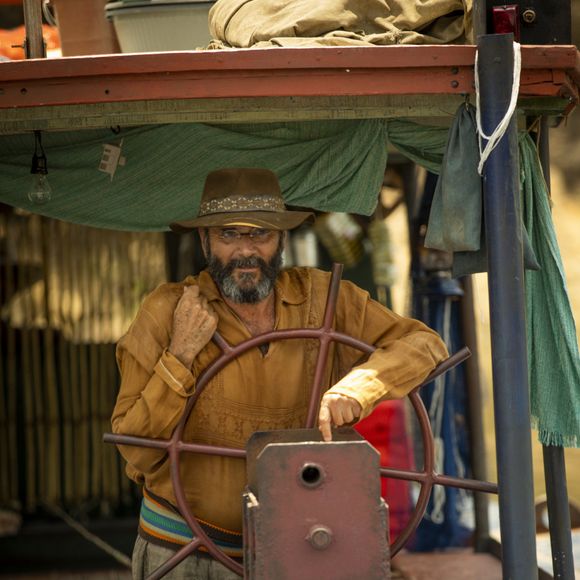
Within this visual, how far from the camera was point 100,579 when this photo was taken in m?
7.04

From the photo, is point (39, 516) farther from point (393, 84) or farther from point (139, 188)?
point (393, 84)

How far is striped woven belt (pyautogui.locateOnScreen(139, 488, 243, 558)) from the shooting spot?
13.2ft

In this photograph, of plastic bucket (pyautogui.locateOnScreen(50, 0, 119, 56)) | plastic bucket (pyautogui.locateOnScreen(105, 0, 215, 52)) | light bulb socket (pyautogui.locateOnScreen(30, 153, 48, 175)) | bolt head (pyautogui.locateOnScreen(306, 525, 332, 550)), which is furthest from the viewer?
plastic bucket (pyautogui.locateOnScreen(50, 0, 119, 56))

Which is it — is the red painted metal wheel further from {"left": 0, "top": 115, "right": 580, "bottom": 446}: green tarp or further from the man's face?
{"left": 0, "top": 115, "right": 580, "bottom": 446}: green tarp

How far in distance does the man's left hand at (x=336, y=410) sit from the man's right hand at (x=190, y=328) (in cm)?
51

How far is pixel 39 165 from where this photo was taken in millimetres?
4609

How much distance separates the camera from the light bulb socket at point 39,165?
4.58 meters

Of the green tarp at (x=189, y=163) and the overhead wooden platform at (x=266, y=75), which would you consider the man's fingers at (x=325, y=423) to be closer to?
the overhead wooden platform at (x=266, y=75)

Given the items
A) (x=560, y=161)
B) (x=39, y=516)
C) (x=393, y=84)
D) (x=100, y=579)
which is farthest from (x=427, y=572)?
(x=560, y=161)

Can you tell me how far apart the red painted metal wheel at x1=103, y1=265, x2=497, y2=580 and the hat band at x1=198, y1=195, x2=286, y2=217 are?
409 mm

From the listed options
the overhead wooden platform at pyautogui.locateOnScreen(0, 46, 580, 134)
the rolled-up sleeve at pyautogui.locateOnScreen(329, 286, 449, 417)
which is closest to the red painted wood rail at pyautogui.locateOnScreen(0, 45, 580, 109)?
the overhead wooden platform at pyautogui.locateOnScreen(0, 46, 580, 134)

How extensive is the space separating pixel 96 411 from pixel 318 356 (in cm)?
367

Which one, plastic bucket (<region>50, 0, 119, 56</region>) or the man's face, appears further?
plastic bucket (<region>50, 0, 119, 56</region>)

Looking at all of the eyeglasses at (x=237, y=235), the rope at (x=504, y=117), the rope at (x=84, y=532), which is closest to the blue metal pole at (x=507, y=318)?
the rope at (x=504, y=117)
